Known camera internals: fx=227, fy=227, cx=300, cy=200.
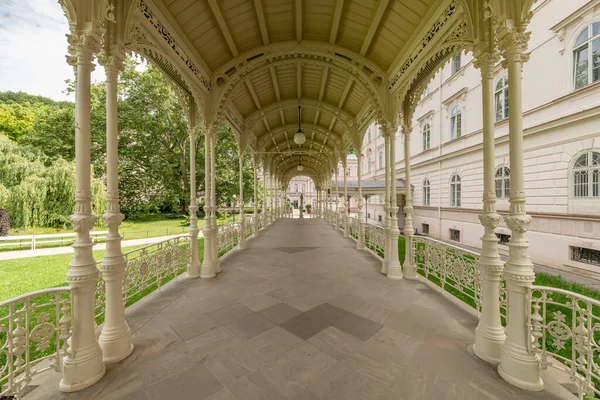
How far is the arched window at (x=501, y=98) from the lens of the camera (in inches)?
428

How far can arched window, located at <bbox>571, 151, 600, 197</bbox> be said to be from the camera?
7656 millimetres

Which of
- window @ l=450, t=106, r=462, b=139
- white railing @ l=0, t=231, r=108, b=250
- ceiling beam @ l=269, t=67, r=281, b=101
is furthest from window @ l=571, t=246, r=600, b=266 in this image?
white railing @ l=0, t=231, r=108, b=250

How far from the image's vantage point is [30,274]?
792cm

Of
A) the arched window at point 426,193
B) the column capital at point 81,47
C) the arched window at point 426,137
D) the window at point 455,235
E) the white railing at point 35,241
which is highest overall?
the arched window at point 426,137

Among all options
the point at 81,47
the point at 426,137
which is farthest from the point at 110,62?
the point at 426,137

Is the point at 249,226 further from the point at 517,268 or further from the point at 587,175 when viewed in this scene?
the point at 587,175

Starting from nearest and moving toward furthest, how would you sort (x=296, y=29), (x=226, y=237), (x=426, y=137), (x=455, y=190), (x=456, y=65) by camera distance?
(x=296, y=29), (x=226, y=237), (x=456, y=65), (x=455, y=190), (x=426, y=137)

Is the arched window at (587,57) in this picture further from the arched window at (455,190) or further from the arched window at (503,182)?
the arched window at (455,190)

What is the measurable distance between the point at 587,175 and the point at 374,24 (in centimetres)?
959

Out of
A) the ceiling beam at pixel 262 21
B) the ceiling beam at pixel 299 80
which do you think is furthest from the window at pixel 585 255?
the ceiling beam at pixel 262 21

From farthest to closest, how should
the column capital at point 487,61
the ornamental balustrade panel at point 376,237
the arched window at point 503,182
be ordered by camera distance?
the arched window at point 503,182 → the ornamental balustrade panel at point 376,237 → the column capital at point 487,61

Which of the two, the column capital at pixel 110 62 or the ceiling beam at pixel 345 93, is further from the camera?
the ceiling beam at pixel 345 93

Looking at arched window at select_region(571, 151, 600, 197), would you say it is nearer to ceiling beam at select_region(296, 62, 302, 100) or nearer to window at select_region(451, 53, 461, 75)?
window at select_region(451, 53, 461, 75)

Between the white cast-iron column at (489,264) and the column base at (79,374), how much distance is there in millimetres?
4634
